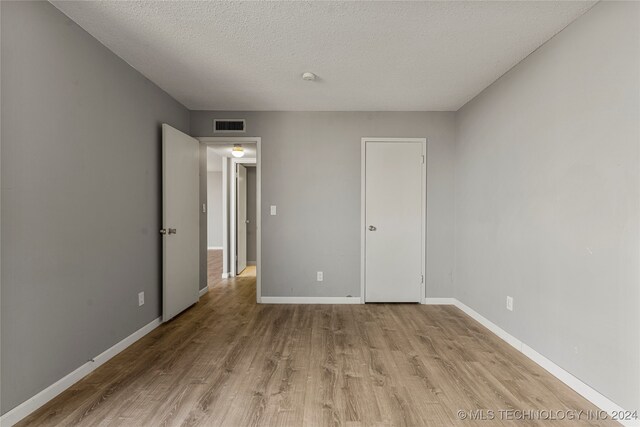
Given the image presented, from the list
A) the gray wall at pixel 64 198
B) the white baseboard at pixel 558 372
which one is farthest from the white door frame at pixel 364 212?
the gray wall at pixel 64 198

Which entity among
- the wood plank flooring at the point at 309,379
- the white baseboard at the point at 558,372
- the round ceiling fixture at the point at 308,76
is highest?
the round ceiling fixture at the point at 308,76

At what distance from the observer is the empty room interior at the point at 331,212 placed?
1.66 meters

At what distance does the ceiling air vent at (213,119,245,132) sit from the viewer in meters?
3.75

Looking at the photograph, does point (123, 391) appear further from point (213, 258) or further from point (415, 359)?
point (213, 258)

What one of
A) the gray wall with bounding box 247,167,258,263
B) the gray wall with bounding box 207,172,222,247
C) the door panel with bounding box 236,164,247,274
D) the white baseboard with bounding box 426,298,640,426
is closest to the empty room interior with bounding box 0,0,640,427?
the white baseboard with bounding box 426,298,640,426

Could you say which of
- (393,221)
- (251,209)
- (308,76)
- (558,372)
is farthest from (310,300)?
(251,209)

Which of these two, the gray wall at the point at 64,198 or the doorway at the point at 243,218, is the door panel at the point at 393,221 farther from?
the doorway at the point at 243,218

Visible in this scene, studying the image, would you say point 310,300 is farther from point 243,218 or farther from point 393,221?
point 243,218

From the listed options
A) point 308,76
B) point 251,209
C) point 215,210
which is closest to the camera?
point 308,76

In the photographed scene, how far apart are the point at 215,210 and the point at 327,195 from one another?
6490mm

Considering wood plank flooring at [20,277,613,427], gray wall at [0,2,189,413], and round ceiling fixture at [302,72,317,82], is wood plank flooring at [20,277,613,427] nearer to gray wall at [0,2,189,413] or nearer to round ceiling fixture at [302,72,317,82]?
gray wall at [0,2,189,413]

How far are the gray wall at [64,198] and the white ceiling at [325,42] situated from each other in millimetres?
318

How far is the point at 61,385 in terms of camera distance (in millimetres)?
1868

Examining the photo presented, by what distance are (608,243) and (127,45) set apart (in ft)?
11.5
